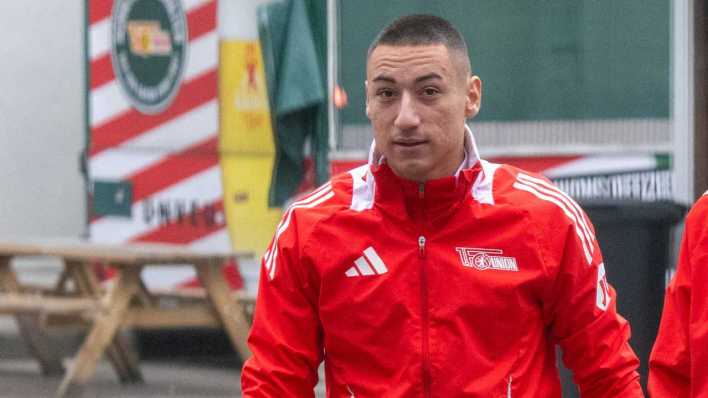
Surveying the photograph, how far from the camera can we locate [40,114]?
9.02 metres

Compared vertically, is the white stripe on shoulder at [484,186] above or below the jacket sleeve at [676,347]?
above

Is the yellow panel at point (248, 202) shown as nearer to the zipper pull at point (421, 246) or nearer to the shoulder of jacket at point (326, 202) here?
the shoulder of jacket at point (326, 202)

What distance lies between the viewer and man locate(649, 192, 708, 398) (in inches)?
122

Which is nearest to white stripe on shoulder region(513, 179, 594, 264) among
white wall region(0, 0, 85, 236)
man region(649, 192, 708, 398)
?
man region(649, 192, 708, 398)

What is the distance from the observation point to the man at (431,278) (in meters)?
3.17

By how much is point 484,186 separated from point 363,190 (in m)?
0.25

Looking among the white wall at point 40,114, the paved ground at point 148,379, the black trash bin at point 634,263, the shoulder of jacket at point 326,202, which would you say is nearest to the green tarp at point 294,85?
the paved ground at point 148,379

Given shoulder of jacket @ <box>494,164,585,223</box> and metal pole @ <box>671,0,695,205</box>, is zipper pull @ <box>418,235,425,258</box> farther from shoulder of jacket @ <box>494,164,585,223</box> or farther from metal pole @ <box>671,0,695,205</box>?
metal pole @ <box>671,0,695,205</box>

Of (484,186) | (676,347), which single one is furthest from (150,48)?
(676,347)

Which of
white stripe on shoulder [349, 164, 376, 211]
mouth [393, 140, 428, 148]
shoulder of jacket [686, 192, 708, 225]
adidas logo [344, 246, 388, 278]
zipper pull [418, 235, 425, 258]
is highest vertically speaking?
mouth [393, 140, 428, 148]

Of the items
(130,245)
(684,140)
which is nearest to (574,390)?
(684,140)

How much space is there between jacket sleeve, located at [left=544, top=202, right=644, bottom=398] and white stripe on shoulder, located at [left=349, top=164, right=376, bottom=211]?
0.39 m

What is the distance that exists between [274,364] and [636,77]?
4214mm

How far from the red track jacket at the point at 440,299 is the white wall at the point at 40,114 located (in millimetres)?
5882
